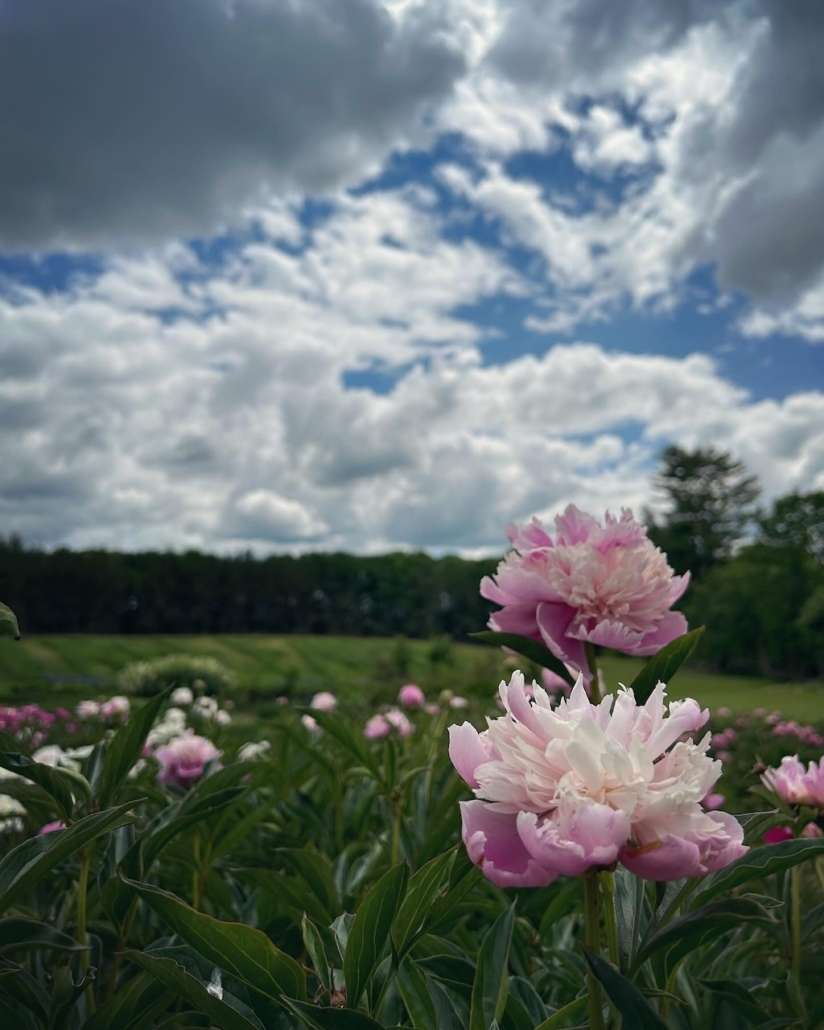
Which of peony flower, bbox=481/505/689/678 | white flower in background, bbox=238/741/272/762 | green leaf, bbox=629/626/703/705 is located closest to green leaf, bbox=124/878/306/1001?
green leaf, bbox=629/626/703/705

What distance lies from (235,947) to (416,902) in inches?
7.1

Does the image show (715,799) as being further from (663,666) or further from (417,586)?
(417,586)

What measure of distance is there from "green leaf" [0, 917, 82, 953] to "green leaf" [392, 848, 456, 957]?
31 centimetres

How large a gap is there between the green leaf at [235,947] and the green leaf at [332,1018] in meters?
0.05

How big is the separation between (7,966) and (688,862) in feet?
2.28

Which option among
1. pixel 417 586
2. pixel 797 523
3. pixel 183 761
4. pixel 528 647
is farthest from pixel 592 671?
pixel 417 586

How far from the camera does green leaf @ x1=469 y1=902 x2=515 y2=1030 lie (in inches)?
27.0

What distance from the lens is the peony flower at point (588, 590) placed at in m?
1.17

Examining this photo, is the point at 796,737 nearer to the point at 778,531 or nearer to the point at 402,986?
the point at 402,986

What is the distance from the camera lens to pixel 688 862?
23.5 inches

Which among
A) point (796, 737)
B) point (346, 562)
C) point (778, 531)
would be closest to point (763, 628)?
point (778, 531)

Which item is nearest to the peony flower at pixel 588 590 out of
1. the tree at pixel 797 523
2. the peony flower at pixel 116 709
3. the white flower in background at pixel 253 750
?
the white flower in background at pixel 253 750

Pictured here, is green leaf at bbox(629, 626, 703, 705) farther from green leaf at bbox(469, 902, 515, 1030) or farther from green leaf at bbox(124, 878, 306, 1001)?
green leaf at bbox(124, 878, 306, 1001)

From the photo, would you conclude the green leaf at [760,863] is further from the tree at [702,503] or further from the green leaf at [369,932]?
the tree at [702,503]
